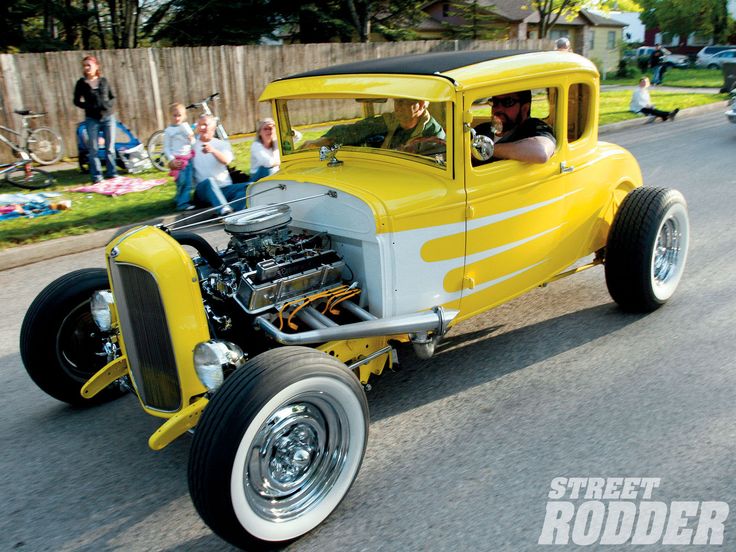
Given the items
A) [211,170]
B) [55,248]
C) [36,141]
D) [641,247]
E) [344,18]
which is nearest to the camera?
[641,247]

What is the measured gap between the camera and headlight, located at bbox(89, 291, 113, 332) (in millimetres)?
3559

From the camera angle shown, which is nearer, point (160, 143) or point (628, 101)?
point (160, 143)

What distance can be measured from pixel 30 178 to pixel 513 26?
3145 centimetres

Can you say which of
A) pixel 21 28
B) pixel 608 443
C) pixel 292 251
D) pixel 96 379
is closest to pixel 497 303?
pixel 608 443

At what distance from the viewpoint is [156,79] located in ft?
45.5

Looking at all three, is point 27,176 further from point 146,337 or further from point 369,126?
point 146,337

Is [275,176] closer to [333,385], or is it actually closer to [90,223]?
[333,385]

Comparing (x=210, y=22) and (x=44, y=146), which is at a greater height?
(x=210, y=22)

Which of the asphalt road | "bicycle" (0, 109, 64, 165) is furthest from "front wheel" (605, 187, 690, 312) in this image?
"bicycle" (0, 109, 64, 165)

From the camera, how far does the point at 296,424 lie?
2.91 metres

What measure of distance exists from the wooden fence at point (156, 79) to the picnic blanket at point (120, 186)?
3045 mm

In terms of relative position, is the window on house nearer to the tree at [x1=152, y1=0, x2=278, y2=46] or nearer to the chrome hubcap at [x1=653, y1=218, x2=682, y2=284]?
the tree at [x1=152, y1=0, x2=278, y2=46]

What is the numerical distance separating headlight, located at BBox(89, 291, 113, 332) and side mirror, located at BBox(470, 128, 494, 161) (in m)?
2.19

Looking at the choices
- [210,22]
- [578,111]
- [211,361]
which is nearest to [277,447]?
[211,361]
